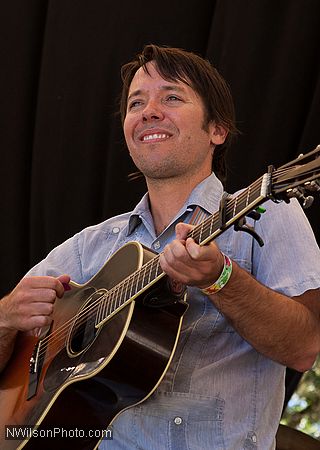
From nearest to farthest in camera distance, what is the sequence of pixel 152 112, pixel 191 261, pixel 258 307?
1. pixel 191 261
2. pixel 258 307
3. pixel 152 112

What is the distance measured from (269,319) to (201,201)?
0.36 m

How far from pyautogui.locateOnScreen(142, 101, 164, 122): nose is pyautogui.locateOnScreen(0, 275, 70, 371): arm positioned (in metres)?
0.40

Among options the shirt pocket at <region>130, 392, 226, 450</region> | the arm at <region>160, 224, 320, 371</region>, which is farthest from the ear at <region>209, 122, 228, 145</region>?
the shirt pocket at <region>130, 392, 226, 450</region>

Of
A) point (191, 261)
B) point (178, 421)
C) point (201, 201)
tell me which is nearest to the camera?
point (191, 261)

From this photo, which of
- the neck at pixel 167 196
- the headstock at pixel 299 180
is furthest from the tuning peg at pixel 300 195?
the neck at pixel 167 196

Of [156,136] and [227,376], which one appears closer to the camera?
[227,376]

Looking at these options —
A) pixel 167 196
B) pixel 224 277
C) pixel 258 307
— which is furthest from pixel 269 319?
pixel 167 196

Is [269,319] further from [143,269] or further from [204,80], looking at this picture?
[204,80]

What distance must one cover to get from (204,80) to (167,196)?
0.98 feet

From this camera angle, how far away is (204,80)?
6.64ft

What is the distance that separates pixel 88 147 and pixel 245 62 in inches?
22.2

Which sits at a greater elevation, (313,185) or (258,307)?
(313,185)

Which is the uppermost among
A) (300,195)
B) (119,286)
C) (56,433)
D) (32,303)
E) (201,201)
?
(300,195)

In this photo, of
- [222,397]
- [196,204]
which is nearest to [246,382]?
[222,397]
